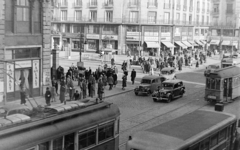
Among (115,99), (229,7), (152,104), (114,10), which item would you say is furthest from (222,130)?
(229,7)

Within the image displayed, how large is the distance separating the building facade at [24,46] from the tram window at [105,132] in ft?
36.2

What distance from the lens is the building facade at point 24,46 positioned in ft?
74.1

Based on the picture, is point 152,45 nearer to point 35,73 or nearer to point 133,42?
point 133,42

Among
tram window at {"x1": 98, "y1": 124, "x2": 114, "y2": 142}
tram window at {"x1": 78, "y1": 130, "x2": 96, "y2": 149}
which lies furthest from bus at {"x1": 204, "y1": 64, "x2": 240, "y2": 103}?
tram window at {"x1": 78, "y1": 130, "x2": 96, "y2": 149}

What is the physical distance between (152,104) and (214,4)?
60.9 meters

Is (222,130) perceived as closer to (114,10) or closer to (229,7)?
(114,10)

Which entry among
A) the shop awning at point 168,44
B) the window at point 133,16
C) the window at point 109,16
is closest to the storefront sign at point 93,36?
the window at point 109,16

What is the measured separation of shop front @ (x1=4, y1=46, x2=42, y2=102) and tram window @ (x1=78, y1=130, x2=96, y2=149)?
1183 centimetres

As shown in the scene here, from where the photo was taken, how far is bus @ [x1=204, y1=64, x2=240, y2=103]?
23.8m

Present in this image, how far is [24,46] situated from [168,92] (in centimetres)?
982

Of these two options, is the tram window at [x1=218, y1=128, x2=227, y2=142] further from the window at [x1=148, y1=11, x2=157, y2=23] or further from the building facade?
the window at [x1=148, y1=11, x2=157, y2=23]

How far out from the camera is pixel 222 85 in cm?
2389

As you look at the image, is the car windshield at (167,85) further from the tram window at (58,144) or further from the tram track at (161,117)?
the tram window at (58,144)

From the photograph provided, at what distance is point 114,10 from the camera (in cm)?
6244
